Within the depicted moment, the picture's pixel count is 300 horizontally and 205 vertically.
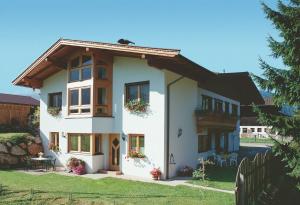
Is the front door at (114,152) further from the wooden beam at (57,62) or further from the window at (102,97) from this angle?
the wooden beam at (57,62)

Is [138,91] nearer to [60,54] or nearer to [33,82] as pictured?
[60,54]

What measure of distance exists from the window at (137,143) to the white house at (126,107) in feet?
0.18

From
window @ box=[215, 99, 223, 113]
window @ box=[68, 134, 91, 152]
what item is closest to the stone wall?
window @ box=[68, 134, 91, 152]

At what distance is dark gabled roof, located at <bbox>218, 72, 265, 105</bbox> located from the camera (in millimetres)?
29203

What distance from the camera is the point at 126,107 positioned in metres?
19.7

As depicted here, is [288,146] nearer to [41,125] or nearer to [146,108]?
[146,108]

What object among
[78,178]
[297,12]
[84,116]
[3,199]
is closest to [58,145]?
[84,116]

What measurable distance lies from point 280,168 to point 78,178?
10.0 m

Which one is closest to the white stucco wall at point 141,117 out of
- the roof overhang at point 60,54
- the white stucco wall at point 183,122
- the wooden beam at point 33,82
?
the white stucco wall at point 183,122

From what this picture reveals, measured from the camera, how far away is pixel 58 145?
920 inches

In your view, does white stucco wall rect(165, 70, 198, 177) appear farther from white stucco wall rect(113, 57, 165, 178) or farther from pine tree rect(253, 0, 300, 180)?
pine tree rect(253, 0, 300, 180)

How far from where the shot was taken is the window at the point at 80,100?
20.7 meters

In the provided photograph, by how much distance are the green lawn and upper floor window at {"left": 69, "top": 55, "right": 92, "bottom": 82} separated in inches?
250

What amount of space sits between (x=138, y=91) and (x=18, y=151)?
899cm
